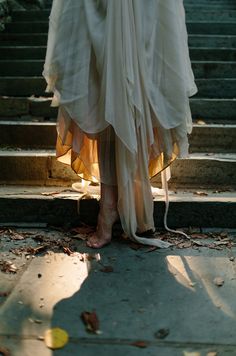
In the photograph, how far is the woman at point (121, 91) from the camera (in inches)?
110

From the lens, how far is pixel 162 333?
6.89 ft

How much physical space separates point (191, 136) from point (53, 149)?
124 cm

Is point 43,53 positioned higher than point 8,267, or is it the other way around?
point 43,53

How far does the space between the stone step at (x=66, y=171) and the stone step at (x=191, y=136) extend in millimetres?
407

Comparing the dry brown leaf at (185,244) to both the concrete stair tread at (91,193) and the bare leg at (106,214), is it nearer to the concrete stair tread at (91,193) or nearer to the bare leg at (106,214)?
the concrete stair tread at (91,193)

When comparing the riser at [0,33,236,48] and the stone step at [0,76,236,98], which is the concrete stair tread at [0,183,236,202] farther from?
the riser at [0,33,236,48]

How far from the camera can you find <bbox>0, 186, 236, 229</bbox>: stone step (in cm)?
329

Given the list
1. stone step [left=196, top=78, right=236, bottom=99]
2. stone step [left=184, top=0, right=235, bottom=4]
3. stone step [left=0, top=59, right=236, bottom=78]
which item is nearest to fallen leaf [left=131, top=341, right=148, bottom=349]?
stone step [left=196, top=78, right=236, bottom=99]

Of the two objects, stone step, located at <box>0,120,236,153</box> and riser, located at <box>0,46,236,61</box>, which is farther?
riser, located at <box>0,46,236,61</box>

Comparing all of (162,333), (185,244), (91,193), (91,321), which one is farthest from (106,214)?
(162,333)

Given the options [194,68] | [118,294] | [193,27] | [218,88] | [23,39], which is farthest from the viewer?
[193,27]

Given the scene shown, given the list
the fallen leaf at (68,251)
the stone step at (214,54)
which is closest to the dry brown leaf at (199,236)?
the fallen leaf at (68,251)

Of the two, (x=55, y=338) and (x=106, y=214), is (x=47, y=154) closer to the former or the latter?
(x=106, y=214)

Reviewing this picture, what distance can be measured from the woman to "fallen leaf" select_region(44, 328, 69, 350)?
3.06 ft
